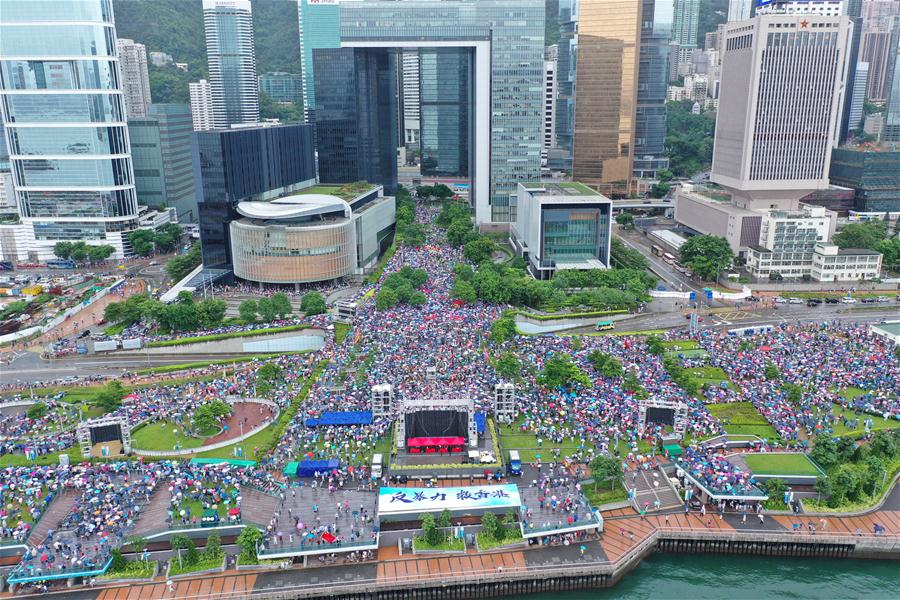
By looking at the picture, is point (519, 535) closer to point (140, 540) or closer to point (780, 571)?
point (780, 571)

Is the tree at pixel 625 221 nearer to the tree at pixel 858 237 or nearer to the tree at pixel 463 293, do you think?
the tree at pixel 858 237

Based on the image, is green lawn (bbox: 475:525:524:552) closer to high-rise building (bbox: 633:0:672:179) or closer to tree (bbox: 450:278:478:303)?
tree (bbox: 450:278:478:303)

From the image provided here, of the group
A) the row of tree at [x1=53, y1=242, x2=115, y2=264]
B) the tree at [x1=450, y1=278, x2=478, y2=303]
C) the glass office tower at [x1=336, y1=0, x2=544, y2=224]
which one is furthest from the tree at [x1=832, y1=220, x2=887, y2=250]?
the row of tree at [x1=53, y1=242, x2=115, y2=264]

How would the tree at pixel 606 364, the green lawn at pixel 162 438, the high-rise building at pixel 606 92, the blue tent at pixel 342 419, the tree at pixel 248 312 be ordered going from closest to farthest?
the green lawn at pixel 162 438
the blue tent at pixel 342 419
the tree at pixel 606 364
the tree at pixel 248 312
the high-rise building at pixel 606 92

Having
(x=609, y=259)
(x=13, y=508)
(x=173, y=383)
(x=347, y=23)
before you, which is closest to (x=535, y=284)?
(x=609, y=259)

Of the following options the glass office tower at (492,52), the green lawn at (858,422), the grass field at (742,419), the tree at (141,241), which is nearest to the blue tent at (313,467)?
the grass field at (742,419)

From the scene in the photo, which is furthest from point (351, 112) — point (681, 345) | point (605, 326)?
point (681, 345)
